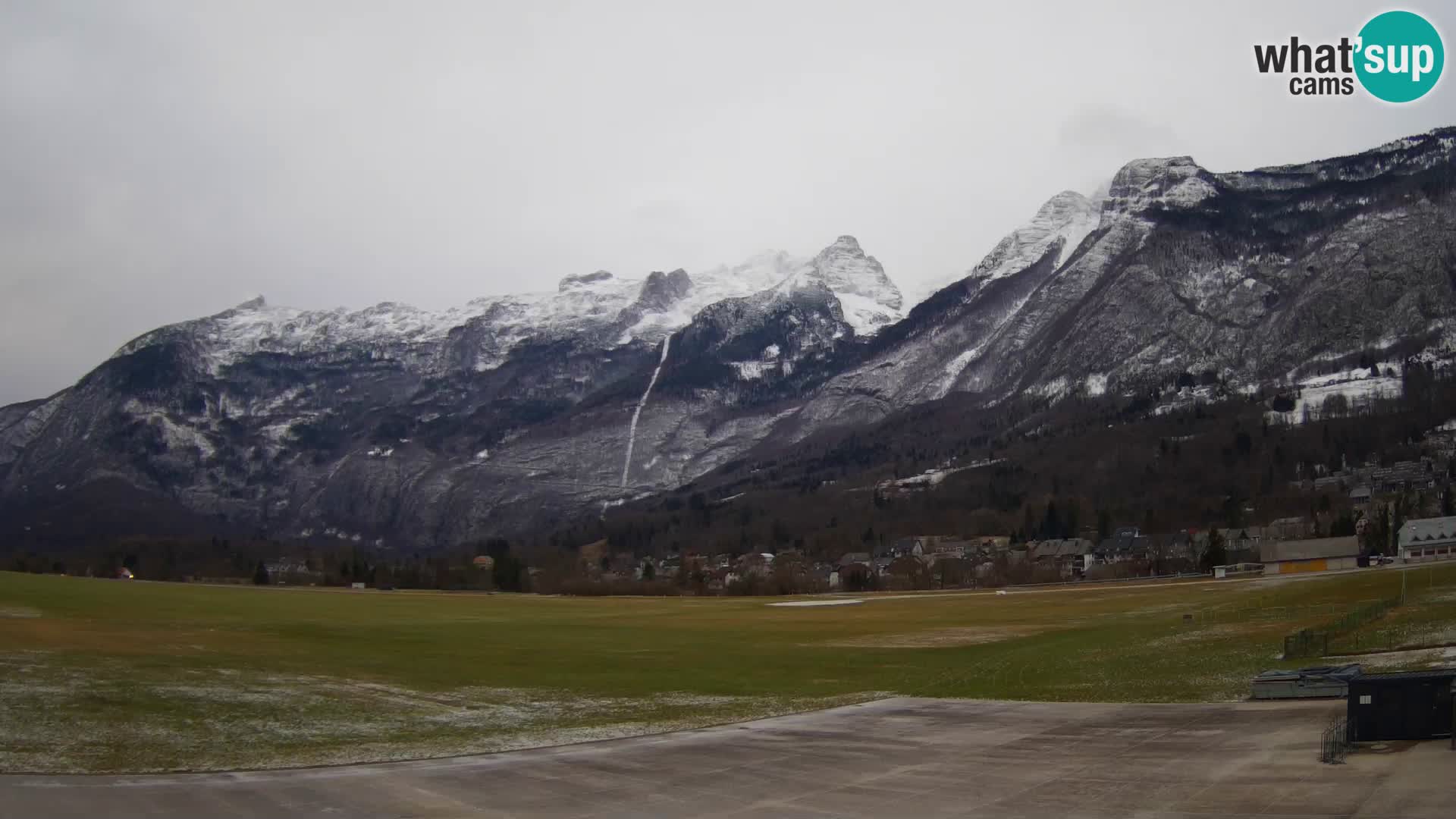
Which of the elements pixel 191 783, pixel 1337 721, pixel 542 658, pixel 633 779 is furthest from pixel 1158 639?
pixel 191 783

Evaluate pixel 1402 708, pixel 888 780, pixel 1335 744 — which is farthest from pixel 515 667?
pixel 1402 708

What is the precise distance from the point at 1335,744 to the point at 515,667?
44912mm

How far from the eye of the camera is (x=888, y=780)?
96.4 ft

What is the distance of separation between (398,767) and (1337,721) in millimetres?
28859

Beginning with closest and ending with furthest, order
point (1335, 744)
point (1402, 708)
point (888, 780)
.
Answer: point (1335, 744)
point (1402, 708)
point (888, 780)

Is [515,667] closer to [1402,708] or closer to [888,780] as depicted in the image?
[888,780]

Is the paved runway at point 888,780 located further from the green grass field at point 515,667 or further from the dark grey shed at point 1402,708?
the green grass field at point 515,667

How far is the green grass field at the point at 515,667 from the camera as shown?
36.2 meters

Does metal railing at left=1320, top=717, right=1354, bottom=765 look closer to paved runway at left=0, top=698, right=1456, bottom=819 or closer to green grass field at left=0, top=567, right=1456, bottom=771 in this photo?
paved runway at left=0, top=698, right=1456, bottom=819

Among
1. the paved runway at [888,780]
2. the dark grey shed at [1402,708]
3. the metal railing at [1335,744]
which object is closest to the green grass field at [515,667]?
the paved runway at [888,780]

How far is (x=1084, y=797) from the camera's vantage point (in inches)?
1011

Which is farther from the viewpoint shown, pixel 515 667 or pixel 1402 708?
pixel 515 667

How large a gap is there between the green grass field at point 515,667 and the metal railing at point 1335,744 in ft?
35.2

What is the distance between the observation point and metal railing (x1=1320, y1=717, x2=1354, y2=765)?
26.8 metres
